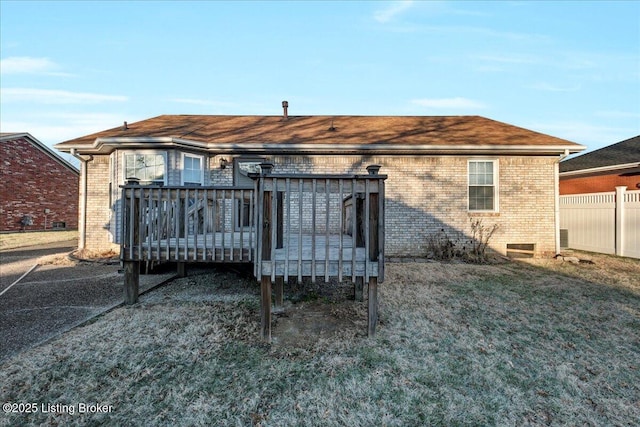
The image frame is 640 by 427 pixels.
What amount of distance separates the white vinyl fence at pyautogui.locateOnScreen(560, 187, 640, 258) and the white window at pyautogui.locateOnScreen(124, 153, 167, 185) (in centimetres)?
1246

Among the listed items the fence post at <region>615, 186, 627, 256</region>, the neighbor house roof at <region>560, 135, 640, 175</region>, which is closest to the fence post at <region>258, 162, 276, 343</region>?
the fence post at <region>615, 186, 627, 256</region>

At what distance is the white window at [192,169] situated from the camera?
8.32 meters

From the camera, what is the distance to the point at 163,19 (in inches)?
437

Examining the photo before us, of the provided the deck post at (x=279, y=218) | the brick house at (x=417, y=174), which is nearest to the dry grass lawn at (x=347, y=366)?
the deck post at (x=279, y=218)

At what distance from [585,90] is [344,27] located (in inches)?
611

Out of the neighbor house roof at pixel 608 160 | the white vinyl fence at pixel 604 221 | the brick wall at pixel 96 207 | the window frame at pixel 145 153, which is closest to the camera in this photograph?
the window frame at pixel 145 153

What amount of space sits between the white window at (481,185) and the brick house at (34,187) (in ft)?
76.2

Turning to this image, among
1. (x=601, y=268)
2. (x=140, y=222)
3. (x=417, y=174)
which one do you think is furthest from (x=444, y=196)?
(x=140, y=222)

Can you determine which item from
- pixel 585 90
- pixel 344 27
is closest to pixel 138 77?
pixel 344 27

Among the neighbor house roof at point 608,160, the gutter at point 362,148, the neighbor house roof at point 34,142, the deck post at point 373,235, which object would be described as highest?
the neighbor house roof at point 34,142

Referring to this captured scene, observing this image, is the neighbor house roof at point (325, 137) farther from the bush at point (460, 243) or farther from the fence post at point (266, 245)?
the fence post at point (266, 245)

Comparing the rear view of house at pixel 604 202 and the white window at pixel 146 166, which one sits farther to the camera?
the rear view of house at pixel 604 202

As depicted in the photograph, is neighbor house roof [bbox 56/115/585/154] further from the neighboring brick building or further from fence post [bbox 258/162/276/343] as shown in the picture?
fence post [bbox 258/162/276/343]

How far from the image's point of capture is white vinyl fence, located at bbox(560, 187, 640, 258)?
8.61 metres
